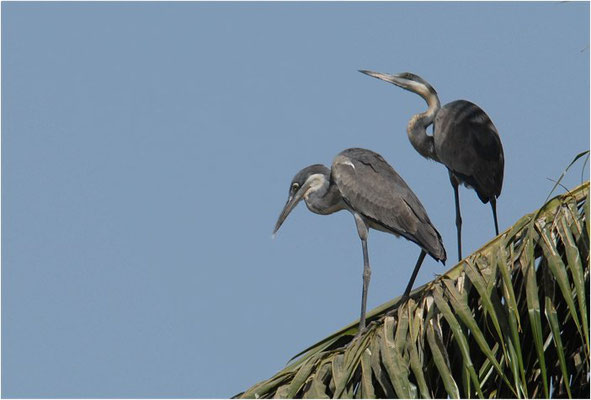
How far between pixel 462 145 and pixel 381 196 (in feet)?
3.85

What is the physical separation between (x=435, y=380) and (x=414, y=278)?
205 cm

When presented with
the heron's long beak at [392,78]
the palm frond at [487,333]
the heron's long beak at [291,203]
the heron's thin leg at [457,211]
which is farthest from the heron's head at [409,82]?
the palm frond at [487,333]

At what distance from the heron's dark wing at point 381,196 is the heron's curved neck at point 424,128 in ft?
3.55

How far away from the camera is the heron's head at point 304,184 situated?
7973mm

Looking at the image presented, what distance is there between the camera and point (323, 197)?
7.96m

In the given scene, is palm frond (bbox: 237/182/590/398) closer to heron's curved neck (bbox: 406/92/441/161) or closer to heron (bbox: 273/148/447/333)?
heron (bbox: 273/148/447/333)

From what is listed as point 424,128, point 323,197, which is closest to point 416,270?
point 323,197

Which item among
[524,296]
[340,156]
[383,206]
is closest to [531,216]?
[524,296]

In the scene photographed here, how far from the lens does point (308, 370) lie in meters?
5.12

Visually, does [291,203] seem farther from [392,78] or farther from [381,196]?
[392,78]

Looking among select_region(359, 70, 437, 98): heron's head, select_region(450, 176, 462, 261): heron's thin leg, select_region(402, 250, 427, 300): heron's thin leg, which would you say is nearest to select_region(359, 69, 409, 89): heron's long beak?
select_region(359, 70, 437, 98): heron's head

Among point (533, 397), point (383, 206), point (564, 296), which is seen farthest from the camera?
point (383, 206)

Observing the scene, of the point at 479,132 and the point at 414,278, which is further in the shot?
the point at 479,132

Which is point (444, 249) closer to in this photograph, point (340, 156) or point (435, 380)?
point (340, 156)
